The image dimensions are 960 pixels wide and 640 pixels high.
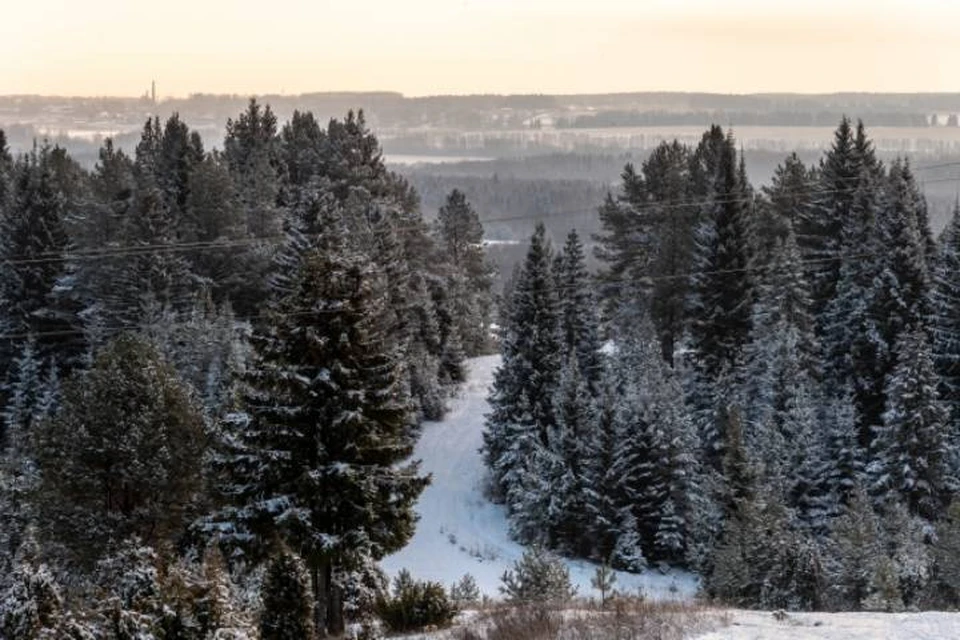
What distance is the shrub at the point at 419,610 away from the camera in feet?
54.5

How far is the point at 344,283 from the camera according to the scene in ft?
70.7

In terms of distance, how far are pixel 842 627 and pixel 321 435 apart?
37.5ft

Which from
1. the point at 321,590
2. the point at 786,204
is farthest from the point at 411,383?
the point at 321,590

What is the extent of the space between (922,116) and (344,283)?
411ft

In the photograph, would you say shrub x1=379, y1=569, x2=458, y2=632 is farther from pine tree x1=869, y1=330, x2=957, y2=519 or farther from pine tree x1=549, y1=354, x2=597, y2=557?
pine tree x1=869, y1=330, x2=957, y2=519

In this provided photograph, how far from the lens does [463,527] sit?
47344 millimetres

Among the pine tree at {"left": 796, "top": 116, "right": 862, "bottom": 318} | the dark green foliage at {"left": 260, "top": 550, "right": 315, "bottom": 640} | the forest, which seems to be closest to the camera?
the dark green foliage at {"left": 260, "top": 550, "right": 315, "bottom": 640}

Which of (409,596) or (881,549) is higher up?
(409,596)

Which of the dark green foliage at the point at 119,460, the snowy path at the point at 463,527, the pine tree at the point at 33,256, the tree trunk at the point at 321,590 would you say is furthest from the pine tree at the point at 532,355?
the pine tree at the point at 33,256

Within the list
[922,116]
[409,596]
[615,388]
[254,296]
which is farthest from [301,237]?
[922,116]

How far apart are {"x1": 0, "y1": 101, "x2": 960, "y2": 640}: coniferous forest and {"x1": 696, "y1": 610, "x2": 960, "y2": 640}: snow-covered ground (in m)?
6.07

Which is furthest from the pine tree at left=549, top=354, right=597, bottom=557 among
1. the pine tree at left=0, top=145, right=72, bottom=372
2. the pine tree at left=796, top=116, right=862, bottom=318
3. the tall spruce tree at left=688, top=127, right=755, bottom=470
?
the pine tree at left=0, top=145, right=72, bottom=372

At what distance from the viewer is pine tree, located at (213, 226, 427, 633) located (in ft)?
69.1

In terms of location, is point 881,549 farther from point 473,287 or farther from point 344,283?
point 473,287
